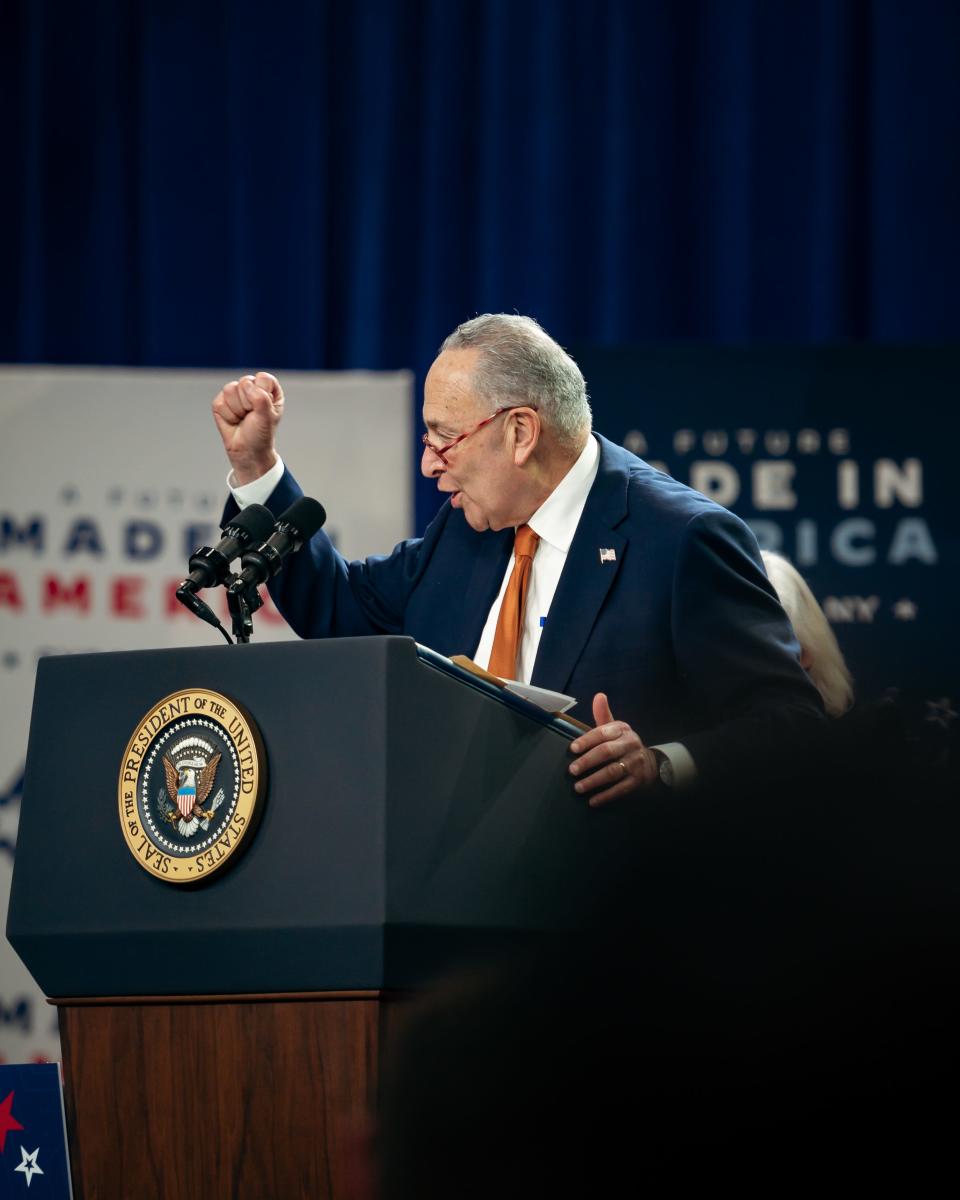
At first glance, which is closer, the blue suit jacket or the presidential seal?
the presidential seal

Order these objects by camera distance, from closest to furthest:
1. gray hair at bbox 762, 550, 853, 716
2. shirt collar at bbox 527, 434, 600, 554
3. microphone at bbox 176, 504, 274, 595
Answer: microphone at bbox 176, 504, 274, 595
shirt collar at bbox 527, 434, 600, 554
gray hair at bbox 762, 550, 853, 716

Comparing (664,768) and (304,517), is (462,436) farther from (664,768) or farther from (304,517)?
(664,768)

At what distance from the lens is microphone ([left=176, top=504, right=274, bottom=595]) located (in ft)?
5.87

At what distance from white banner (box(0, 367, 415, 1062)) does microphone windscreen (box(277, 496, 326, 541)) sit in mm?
2083

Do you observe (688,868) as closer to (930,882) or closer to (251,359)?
(930,882)

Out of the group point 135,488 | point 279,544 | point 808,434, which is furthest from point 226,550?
point 135,488

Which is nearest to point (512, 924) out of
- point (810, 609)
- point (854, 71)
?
point (810, 609)

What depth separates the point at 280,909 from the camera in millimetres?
1507

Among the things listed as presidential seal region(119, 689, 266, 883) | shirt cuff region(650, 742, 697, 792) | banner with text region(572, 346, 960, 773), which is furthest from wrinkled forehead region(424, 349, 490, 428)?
banner with text region(572, 346, 960, 773)

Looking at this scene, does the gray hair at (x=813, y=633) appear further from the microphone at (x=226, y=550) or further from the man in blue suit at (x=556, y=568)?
the microphone at (x=226, y=550)

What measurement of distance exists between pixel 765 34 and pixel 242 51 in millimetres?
1535

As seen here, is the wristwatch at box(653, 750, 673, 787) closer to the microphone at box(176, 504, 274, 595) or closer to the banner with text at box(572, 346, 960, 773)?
the microphone at box(176, 504, 274, 595)

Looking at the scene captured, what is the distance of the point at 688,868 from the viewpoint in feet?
2.13

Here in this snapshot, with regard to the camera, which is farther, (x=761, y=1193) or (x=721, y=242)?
(x=721, y=242)
